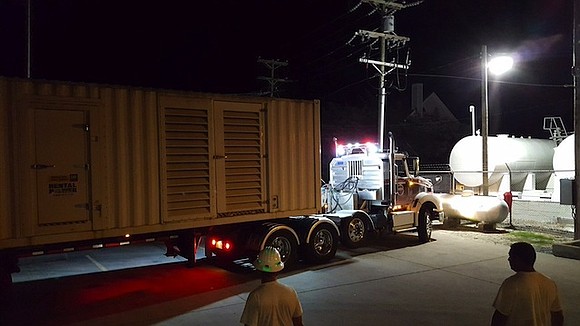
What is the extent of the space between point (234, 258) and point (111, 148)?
136 inches

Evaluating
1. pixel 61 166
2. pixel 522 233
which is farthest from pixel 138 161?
pixel 522 233

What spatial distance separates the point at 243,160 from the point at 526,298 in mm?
6863

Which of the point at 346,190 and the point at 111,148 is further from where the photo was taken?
the point at 346,190

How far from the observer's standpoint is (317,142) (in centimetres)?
1104

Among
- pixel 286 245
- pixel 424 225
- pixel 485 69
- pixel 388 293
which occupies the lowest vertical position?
pixel 388 293

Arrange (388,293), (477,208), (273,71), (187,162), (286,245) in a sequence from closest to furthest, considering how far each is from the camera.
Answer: (388,293) < (187,162) < (286,245) < (477,208) < (273,71)

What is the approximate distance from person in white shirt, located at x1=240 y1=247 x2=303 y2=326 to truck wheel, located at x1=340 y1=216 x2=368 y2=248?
888cm

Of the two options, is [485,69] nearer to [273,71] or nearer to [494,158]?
[494,158]

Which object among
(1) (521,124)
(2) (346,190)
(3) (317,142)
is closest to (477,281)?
(3) (317,142)

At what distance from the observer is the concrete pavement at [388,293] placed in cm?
696

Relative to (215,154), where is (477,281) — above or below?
below

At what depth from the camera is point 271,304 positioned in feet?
11.8

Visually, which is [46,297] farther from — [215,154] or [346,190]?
[346,190]

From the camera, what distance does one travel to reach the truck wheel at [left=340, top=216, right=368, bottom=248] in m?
12.5
